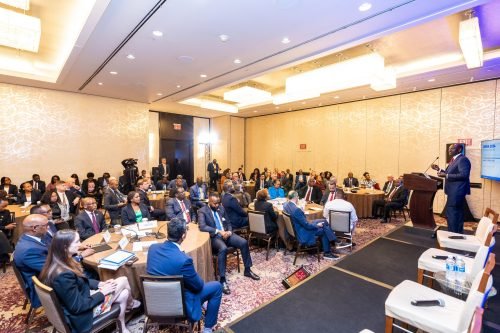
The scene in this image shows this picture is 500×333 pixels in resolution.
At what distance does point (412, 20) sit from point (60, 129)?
978cm

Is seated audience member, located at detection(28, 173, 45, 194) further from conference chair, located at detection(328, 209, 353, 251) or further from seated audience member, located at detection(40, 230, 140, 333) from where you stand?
conference chair, located at detection(328, 209, 353, 251)

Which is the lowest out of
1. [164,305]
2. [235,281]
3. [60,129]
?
[235,281]

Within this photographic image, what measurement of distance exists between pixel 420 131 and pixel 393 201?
2.97 m

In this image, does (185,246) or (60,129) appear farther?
(60,129)

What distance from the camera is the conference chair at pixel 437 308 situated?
5.48ft

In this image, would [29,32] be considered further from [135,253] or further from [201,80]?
[135,253]

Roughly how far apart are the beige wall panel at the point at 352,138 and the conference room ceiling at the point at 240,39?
2.17 m

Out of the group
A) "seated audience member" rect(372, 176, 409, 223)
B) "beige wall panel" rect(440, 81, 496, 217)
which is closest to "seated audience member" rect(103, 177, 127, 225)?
"seated audience member" rect(372, 176, 409, 223)

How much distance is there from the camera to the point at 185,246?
3.04 metres

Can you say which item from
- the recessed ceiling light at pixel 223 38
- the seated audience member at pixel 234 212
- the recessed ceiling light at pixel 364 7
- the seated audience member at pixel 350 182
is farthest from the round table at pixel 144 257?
the seated audience member at pixel 350 182

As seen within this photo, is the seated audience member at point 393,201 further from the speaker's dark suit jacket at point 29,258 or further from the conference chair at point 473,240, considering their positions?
the speaker's dark suit jacket at point 29,258

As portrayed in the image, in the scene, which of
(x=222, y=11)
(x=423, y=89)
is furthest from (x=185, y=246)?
(x=423, y=89)

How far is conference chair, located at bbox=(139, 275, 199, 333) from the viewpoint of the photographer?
2074mm

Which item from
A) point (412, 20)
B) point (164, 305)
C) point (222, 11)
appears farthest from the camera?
point (412, 20)
